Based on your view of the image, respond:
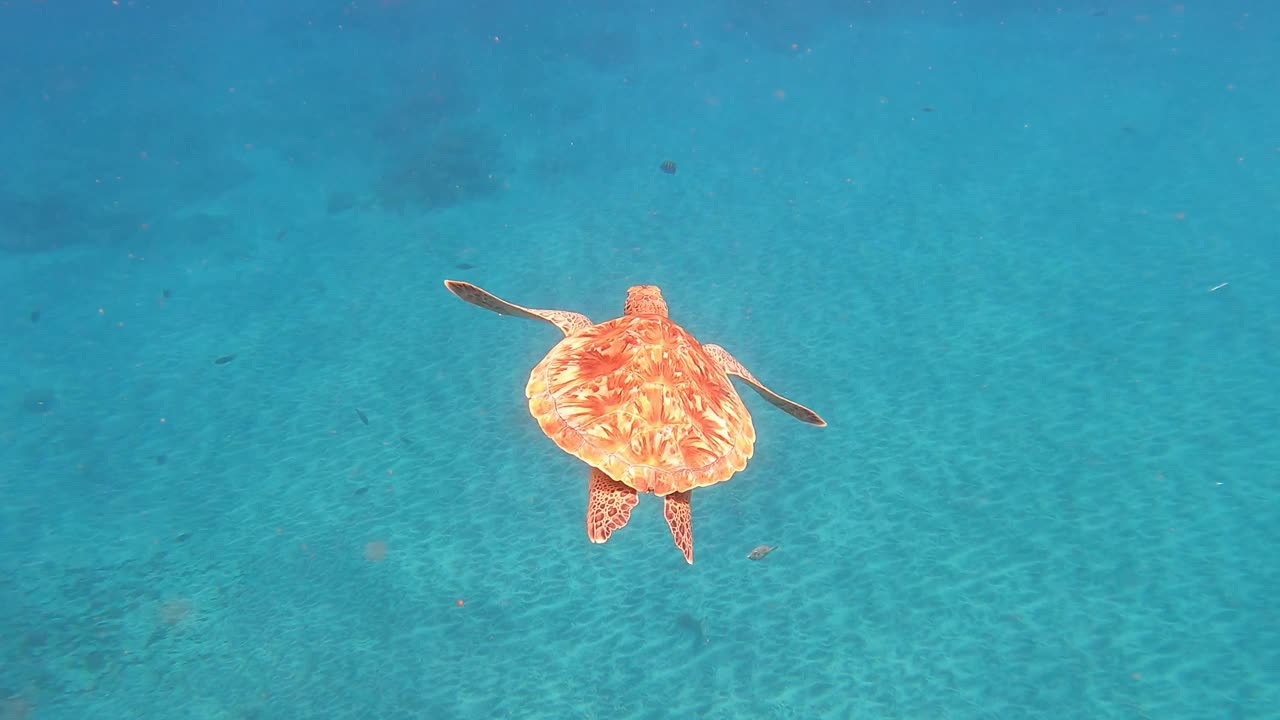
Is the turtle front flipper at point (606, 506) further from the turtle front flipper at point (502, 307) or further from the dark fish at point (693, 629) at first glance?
the dark fish at point (693, 629)

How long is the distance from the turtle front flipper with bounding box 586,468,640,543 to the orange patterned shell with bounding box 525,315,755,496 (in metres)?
0.62

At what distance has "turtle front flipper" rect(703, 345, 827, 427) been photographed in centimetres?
554

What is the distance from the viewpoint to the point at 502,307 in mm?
5891

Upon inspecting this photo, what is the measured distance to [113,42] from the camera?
78.0 feet

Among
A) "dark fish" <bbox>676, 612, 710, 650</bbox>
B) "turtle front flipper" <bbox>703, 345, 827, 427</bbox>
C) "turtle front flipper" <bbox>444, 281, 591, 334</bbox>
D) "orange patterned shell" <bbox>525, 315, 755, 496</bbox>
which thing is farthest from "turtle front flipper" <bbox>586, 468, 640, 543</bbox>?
"dark fish" <bbox>676, 612, 710, 650</bbox>

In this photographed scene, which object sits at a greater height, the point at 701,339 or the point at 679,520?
the point at 679,520

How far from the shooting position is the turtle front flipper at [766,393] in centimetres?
554

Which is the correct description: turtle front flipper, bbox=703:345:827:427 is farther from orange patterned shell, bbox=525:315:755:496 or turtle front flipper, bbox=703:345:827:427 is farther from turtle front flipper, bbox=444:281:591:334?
turtle front flipper, bbox=444:281:591:334

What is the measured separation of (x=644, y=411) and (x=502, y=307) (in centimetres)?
199

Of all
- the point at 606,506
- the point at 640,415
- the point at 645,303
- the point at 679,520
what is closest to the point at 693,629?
the point at 679,520

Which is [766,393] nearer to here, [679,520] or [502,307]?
[679,520]

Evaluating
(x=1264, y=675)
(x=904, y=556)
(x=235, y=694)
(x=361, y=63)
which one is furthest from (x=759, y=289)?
(x=361, y=63)

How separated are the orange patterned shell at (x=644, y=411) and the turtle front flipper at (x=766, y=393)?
390 millimetres

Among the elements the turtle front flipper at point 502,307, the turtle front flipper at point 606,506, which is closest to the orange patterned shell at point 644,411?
the turtle front flipper at point 606,506
